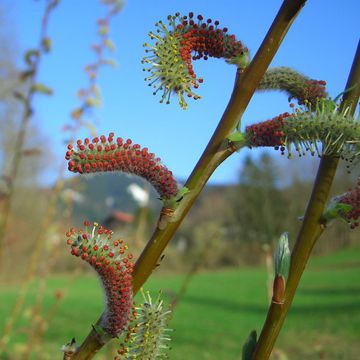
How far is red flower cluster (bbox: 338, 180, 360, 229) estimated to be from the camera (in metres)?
0.89

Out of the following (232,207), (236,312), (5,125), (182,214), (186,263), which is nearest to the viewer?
(182,214)

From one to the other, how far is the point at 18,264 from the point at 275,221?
2620cm

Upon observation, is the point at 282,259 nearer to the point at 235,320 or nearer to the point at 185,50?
the point at 185,50

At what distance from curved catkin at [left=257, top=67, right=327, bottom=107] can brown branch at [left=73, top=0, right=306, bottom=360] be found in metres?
0.16

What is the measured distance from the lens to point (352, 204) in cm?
90

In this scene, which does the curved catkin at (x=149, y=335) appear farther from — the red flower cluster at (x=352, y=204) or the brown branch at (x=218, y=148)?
the red flower cluster at (x=352, y=204)

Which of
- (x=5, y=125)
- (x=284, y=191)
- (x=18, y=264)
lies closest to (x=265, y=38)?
(x=18, y=264)

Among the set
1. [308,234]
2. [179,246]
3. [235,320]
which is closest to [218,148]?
[308,234]

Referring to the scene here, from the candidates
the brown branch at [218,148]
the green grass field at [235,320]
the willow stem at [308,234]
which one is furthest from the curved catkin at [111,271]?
the green grass field at [235,320]

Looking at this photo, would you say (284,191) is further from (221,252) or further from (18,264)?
(18,264)

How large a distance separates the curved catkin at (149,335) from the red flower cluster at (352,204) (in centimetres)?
33

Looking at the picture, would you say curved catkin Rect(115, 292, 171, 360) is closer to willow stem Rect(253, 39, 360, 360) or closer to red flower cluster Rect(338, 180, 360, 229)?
willow stem Rect(253, 39, 360, 360)

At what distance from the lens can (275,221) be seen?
40062mm

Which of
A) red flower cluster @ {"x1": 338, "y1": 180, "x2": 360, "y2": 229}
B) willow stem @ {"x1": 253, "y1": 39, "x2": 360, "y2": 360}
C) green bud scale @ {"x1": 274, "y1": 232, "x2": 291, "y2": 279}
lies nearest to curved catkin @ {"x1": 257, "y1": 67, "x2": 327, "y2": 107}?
willow stem @ {"x1": 253, "y1": 39, "x2": 360, "y2": 360}
